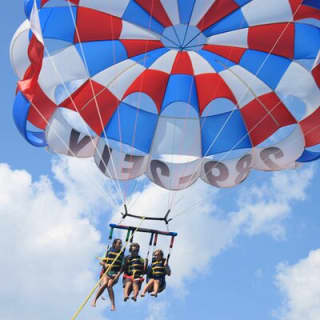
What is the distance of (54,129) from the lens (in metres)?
9.52

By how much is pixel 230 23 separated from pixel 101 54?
7.50 feet

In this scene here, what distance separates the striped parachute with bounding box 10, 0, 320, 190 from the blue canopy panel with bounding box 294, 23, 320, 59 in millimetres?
16

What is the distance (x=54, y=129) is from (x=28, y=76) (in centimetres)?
104

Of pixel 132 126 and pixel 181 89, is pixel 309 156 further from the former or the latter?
pixel 132 126

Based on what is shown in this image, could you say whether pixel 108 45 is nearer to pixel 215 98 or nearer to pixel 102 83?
pixel 102 83

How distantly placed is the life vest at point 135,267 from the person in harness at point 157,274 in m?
0.15

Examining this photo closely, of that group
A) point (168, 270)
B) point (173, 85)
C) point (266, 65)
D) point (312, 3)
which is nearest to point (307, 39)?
point (312, 3)

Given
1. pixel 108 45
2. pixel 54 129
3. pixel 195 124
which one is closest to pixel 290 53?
pixel 195 124

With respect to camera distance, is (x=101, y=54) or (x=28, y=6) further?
(x=101, y=54)

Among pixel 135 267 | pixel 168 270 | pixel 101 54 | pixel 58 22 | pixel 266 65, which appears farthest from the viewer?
pixel 101 54

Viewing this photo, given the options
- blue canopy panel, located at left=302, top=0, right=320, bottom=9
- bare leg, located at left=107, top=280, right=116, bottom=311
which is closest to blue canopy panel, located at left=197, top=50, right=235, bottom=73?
blue canopy panel, located at left=302, top=0, right=320, bottom=9

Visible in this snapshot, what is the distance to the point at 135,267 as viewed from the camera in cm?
826

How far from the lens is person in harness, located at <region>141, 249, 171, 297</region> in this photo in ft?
27.0

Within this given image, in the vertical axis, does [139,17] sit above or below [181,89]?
above
